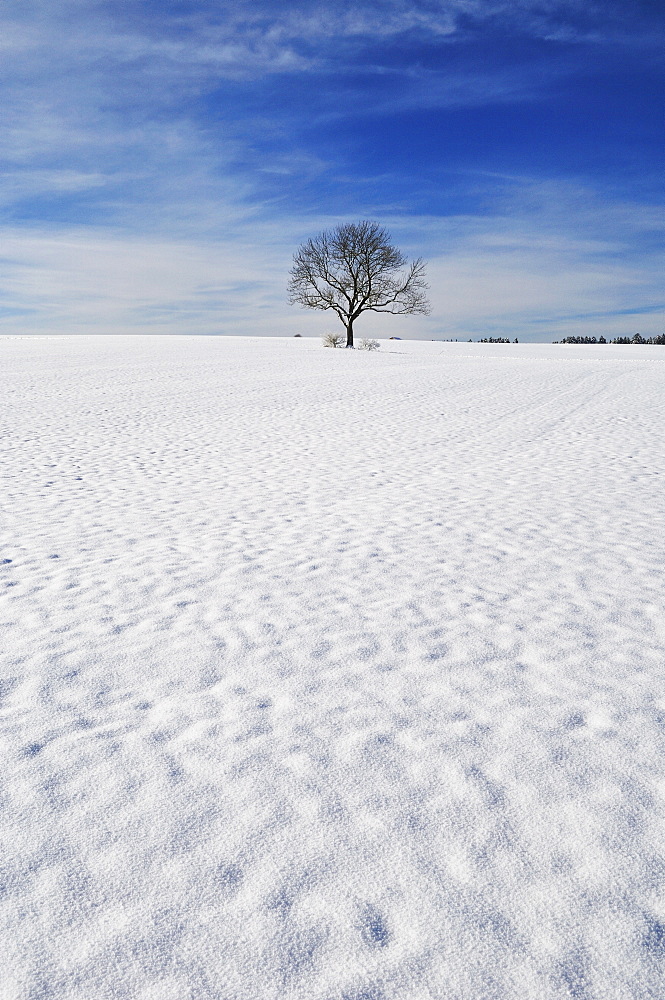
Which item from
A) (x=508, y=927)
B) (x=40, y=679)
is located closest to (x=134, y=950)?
(x=508, y=927)

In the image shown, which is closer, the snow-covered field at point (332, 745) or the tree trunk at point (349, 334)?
the snow-covered field at point (332, 745)

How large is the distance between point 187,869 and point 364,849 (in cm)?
67

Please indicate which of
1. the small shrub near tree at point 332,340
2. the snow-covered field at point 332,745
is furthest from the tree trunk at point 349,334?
the snow-covered field at point 332,745

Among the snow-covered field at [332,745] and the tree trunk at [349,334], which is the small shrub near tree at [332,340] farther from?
the snow-covered field at [332,745]

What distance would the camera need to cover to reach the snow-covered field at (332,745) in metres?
2.14

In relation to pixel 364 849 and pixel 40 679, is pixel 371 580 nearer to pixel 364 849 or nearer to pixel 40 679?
pixel 40 679

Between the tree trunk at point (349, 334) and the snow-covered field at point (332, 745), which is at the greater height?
the tree trunk at point (349, 334)

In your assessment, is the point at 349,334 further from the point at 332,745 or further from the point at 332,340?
the point at 332,745

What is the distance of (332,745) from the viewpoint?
320 cm

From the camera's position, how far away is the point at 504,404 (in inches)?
769

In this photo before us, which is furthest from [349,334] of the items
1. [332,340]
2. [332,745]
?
[332,745]

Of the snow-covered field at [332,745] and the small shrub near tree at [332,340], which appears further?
the small shrub near tree at [332,340]

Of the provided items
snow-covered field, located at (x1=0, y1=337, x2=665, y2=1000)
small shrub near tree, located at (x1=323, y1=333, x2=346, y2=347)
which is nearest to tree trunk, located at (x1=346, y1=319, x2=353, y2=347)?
small shrub near tree, located at (x1=323, y1=333, x2=346, y2=347)

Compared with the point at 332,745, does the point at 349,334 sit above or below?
above
